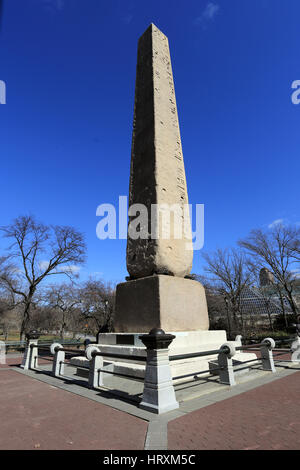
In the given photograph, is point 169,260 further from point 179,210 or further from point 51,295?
point 51,295

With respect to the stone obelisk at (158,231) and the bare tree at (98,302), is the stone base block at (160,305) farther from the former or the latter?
the bare tree at (98,302)

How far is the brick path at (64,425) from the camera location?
2.79 meters

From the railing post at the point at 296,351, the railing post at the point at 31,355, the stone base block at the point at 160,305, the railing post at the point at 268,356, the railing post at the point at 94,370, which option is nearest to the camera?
the railing post at the point at 94,370

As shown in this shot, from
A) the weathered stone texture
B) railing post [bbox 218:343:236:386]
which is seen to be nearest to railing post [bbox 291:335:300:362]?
railing post [bbox 218:343:236:386]

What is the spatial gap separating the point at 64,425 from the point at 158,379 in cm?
142

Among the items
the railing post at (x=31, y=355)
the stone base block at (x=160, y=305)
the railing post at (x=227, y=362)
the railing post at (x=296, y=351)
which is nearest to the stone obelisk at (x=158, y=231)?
the stone base block at (x=160, y=305)

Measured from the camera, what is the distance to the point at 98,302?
1157 inches

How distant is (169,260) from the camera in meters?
6.62

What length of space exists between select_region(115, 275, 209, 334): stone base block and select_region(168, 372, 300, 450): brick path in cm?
205

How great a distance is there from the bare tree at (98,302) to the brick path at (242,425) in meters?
22.3

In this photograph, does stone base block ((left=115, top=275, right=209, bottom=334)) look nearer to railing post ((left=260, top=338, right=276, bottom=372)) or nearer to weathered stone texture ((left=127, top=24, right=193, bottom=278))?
weathered stone texture ((left=127, top=24, right=193, bottom=278))

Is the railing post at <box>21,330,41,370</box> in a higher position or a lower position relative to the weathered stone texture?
lower

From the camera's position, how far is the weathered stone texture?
6738 millimetres

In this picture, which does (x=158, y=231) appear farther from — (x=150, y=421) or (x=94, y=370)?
(x=150, y=421)
